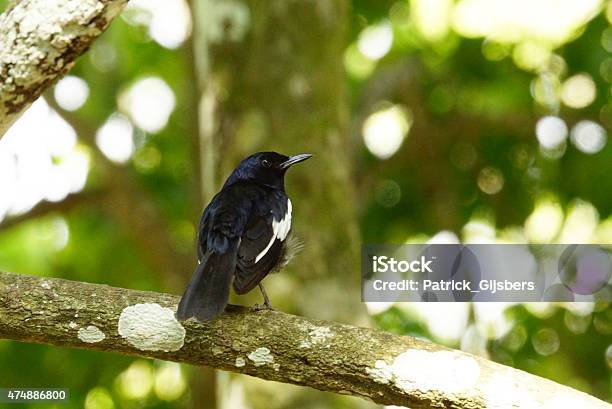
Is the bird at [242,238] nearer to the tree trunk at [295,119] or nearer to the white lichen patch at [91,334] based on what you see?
the white lichen patch at [91,334]

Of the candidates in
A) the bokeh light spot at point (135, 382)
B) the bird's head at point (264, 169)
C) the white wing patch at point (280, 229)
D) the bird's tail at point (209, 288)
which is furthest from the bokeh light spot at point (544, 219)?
the bird's tail at point (209, 288)

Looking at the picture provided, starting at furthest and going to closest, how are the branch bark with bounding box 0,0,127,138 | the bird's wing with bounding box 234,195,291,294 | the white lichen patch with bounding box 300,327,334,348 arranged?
the bird's wing with bounding box 234,195,291,294
the white lichen patch with bounding box 300,327,334,348
the branch bark with bounding box 0,0,127,138

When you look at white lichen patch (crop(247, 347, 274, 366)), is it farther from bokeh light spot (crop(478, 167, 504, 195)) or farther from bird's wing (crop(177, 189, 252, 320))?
bokeh light spot (crop(478, 167, 504, 195))

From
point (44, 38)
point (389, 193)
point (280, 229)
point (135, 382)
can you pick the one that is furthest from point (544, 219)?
point (44, 38)

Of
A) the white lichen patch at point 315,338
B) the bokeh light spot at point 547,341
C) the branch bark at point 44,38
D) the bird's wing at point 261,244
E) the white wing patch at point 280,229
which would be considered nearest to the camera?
the branch bark at point 44,38

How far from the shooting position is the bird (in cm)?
232

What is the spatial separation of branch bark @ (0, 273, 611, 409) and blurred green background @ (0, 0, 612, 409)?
160 centimetres

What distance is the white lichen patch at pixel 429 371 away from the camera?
222cm

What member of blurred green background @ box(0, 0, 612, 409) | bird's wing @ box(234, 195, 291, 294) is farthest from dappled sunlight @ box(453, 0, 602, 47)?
bird's wing @ box(234, 195, 291, 294)

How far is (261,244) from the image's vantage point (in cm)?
265

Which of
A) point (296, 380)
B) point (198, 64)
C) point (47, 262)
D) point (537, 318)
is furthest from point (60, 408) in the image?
point (296, 380)

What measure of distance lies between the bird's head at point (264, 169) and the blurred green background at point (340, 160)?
103 centimetres

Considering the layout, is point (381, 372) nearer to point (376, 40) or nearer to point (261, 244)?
point (261, 244)

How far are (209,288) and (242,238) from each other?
1.05ft
